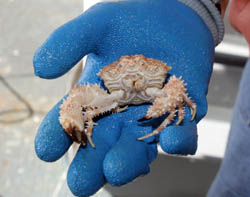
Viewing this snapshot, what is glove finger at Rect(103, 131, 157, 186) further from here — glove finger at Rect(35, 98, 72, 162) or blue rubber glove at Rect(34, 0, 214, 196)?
glove finger at Rect(35, 98, 72, 162)

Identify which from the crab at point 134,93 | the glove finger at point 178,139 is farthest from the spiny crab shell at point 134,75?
the glove finger at point 178,139

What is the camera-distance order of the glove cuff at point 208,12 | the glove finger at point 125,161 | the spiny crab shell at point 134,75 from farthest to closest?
the glove cuff at point 208,12, the spiny crab shell at point 134,75, the glove finger at point 125,161

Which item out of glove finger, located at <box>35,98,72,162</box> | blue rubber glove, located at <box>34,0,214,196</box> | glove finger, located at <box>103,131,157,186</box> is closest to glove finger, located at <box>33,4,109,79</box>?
blue rubber glove, located at <box>34,0,214,196</box>

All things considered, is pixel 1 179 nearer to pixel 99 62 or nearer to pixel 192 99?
pixel 99 62

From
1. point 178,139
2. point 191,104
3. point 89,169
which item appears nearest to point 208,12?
point 191,104

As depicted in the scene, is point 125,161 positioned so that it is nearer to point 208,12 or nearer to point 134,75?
point 134,75

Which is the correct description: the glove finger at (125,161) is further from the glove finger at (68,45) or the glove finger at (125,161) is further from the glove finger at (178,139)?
the glove finger at (68,45)
